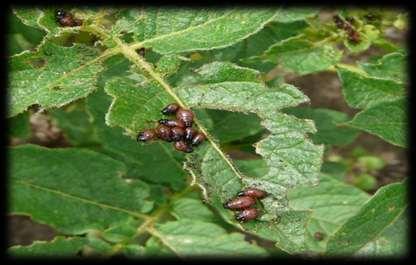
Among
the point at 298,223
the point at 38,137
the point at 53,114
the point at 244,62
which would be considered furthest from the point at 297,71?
the point at 38,137

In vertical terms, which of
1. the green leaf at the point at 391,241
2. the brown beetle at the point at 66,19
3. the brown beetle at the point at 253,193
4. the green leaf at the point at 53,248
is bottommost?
the green leaf at the point at 391,241

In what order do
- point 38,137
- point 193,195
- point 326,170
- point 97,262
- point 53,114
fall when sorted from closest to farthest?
point 97,262
point 193,195
point 326,170
point 53,114
point 38,137

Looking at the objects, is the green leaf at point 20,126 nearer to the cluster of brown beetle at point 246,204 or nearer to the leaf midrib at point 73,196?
the leaf midrib at point 73,196

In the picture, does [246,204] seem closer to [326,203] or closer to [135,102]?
[135,102]

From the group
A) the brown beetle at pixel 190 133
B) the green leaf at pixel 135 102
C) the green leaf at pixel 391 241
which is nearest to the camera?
the green leaf at pixel 135 102

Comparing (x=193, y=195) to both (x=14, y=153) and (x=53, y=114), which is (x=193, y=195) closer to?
(x=14, y=153)

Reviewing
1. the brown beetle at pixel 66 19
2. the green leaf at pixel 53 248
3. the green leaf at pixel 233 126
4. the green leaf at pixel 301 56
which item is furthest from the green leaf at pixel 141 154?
the brown beetle at pixel 66 19

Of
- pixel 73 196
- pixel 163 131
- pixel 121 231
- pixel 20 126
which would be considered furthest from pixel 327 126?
pixel 20 126
